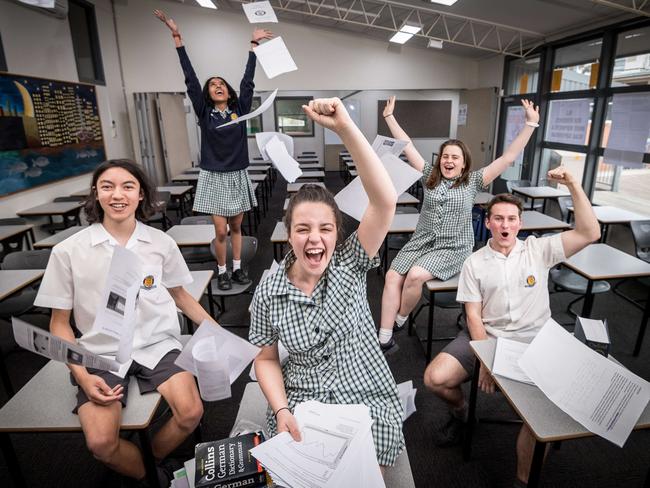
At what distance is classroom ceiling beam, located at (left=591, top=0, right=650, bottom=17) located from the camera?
3.84 meters

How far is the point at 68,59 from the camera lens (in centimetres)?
566

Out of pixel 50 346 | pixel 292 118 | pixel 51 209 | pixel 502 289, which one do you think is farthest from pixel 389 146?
pixel 292 118

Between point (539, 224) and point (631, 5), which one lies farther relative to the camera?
point (631, 5)

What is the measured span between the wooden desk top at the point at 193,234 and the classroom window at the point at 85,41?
4202mm

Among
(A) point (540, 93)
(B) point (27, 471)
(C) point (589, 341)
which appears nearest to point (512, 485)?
(C) point (589, 341)

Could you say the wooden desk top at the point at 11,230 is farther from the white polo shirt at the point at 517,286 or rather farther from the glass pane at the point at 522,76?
the glass pane at the point at 522,76

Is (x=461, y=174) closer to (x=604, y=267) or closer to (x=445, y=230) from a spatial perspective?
(x=445, y=230)

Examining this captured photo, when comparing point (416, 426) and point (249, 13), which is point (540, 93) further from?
point (416, 426)

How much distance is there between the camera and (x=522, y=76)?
700 cm

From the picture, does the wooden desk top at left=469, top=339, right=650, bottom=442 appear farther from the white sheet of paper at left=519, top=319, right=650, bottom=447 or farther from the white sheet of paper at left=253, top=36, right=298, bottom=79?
the white sheet of paper at left=253, top=36, right=298, bottom=79

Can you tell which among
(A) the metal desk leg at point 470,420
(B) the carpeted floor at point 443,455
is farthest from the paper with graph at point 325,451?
(B) the carpeted floor at point 443,455

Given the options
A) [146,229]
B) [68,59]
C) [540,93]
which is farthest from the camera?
[540,93]

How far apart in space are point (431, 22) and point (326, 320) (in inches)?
263

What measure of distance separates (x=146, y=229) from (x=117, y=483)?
121 centimetres
